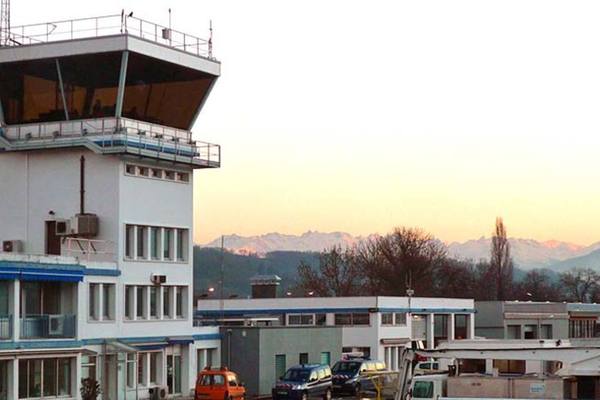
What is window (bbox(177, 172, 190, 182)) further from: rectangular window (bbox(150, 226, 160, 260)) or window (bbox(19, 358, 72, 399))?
window (bbox(19, 358, 72, 399))

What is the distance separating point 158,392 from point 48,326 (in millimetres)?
8532

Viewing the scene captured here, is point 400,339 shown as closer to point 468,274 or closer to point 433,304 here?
point 433,304

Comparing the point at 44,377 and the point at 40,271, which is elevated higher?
the point at 40,271

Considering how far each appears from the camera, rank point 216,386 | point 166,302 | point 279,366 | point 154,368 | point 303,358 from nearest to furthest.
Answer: point 216,386
point 154,368
point 166,302
point 279,366
point 303,358

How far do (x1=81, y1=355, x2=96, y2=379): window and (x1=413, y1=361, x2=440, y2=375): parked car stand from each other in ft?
52.2

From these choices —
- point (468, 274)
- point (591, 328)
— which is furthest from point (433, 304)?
point (468, 274)

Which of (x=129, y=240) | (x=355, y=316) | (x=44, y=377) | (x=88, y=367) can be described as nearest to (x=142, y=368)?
(x=88, y=367)

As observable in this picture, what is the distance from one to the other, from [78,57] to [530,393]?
29.3 m

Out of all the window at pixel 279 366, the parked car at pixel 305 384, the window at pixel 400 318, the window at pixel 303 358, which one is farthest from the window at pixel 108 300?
the window at pixel 400 318

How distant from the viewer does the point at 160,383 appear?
60219mm

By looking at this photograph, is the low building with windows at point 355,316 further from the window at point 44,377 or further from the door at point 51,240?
the window at point 44,377

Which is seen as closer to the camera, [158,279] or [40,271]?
[40,271]

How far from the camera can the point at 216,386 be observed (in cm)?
5431

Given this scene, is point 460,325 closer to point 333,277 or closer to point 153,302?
point 153,302
